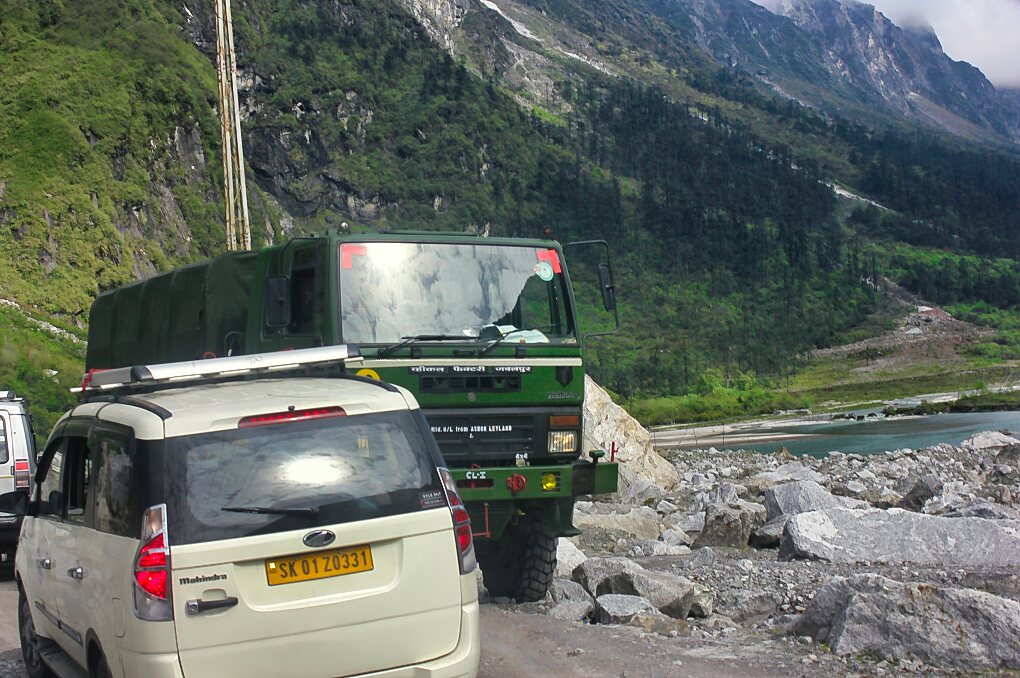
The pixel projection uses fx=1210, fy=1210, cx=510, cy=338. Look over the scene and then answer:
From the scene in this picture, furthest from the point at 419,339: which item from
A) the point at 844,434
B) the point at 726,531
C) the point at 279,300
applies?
the point at 844,434

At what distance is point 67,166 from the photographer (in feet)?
201

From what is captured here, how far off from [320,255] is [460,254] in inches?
48.4

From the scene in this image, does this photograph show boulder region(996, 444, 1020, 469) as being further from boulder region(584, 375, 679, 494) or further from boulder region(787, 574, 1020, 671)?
boulder region(787, 574, 1020, 671)

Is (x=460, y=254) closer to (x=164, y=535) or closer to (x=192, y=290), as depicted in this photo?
(x=192, y=290)

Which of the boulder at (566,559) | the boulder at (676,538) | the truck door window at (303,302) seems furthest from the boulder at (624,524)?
the truck door window at (303,302)

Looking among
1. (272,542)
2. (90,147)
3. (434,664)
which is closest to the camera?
(272,542)

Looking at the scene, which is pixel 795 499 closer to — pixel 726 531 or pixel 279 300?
pixel 726 531

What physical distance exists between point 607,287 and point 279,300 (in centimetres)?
303

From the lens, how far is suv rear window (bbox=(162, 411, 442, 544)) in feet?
17.8

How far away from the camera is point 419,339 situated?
1006 cm

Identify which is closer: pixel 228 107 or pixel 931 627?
pixel 931 627

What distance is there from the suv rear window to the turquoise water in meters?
49.3

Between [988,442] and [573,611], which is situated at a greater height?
[573,611]

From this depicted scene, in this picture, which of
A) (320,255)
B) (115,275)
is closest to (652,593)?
(320,255)
